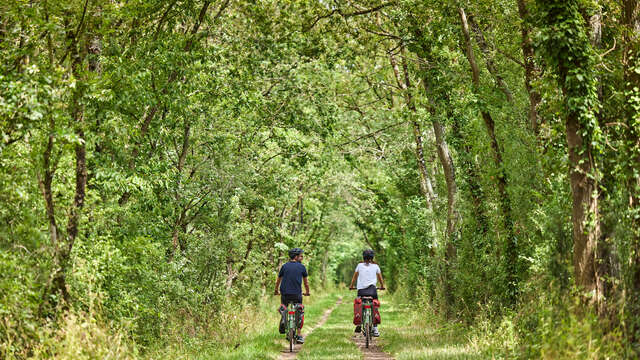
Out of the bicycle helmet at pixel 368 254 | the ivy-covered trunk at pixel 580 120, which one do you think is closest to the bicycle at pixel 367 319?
the bicycle helmet at pixel 368 254

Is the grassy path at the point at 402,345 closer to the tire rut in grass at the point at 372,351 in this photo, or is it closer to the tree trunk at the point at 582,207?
the tire rut in grass at the point at 372,351

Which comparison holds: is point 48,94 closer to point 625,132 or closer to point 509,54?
point 625,132

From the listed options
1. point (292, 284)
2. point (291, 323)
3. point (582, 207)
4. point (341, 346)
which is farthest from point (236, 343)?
point (582, 207)

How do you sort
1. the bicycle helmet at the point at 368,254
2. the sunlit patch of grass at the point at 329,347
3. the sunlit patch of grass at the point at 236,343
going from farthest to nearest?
the bicycle helmet at the point at 368,254
the sunlit patch of grass at the point at 329,347
the sunlit patch of grass at the point at 236,343

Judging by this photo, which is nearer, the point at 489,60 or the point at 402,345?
the point at 402,345

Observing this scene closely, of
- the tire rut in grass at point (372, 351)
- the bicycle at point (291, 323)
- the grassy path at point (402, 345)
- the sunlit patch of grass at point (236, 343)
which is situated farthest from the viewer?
the bicycle at point (291, 323)

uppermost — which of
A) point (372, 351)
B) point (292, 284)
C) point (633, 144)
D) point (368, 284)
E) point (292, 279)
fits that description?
point (633, 144)

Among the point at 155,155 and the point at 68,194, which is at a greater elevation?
the point at 155,155

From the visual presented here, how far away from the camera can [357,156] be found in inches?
938

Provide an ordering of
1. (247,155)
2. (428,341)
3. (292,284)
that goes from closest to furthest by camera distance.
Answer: (428,341), (292,284), (247,155)

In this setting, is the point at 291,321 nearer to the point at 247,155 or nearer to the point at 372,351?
the point at 372,351

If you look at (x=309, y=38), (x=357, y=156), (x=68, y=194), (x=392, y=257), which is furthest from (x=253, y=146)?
(x=392, y=257)

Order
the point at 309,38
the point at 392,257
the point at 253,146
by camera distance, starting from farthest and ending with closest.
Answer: the point at 392,257
the point at 253,146
the point at 309,38

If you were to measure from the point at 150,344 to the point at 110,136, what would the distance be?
13.9ft
